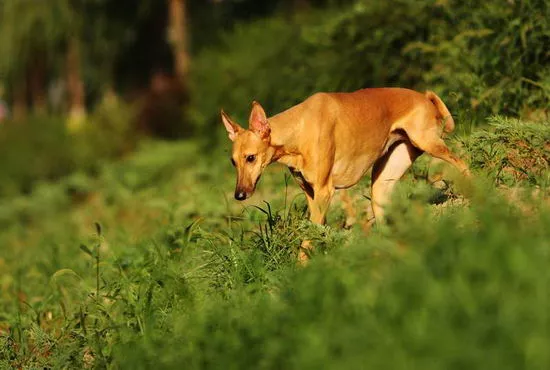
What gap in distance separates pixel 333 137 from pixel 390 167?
96 centimetres

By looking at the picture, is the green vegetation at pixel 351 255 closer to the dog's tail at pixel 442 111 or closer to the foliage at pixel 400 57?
the foliage at pixel 400 57

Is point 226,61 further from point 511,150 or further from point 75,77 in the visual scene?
point 75,77

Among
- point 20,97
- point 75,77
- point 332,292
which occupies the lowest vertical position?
point 20,97

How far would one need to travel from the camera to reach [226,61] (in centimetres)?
1791

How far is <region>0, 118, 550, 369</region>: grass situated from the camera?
404 centimetres

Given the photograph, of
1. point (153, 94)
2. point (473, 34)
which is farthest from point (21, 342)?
point (153, 94)

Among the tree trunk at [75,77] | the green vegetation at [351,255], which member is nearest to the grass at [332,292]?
the green vegetation at [351,255]

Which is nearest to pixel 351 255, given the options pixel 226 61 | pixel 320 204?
pixel 320 204

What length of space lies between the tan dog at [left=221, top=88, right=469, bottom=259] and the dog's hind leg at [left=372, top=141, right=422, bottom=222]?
8 cm

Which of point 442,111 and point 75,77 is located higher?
point 442,111

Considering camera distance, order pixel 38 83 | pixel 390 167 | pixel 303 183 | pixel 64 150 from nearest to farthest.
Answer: pixel 303 183 → pixel 390 167 → pixel 64 150 → pixel 38 83

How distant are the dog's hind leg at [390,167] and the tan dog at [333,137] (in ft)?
0.26

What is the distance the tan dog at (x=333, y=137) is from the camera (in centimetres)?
670

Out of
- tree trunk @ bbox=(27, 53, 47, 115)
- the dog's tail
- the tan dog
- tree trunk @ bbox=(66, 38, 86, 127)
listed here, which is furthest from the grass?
tree trunk @ bbox=(27, 53, 47, 115)
